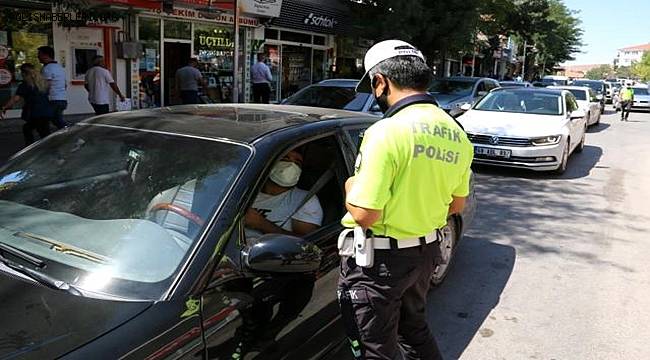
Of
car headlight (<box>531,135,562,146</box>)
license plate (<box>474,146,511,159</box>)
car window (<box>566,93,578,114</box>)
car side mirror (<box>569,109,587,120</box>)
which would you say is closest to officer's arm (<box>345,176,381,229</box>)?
license plate (<box>474,146,511,159</box>)

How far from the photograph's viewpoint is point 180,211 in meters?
2.40

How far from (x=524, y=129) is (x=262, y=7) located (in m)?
9.35

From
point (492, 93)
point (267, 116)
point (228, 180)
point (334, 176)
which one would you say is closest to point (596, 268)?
point (334, 176)

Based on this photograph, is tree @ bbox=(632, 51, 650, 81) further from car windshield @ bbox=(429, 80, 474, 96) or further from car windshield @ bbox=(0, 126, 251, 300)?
car windshield @ bbox=(0, 126, 251, 300)

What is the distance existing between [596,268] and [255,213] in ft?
12.7

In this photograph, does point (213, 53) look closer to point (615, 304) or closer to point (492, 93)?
point (492, 93)

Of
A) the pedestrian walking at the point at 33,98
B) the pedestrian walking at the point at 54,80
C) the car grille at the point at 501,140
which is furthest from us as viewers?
the car grille at the point at 501,140

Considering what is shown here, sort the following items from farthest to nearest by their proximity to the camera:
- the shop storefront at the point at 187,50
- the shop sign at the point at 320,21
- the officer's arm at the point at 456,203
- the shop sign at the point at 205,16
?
the shop sign at the point at 320,21 < the shop sign at the point at 205,16 < the shop storefront at the point at 187,50 < the officer's arm at the point at 456,203

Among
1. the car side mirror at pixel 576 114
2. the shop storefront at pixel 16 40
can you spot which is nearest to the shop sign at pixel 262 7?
the shop storefront at pixel 16 40

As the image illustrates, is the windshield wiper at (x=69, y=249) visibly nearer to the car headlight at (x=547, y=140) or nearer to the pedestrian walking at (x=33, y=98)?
the pedestrian walking at (x=33, y=98)

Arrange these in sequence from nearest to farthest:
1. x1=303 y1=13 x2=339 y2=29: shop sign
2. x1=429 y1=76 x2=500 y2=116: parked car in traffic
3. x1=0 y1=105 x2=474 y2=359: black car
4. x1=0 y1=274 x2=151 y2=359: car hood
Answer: x1=0 y1=274 x2=151 y2=359: car hood → x1=0 y1=105 x2=474 y2=359: black car → x1=429 y1=76 x2=500 y2=116: parked car in traffic → x1=303 y1=13 x2=339 y2=29: shop sign

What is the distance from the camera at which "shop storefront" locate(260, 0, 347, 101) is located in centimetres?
1844

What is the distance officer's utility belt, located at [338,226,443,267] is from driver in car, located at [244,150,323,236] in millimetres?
483

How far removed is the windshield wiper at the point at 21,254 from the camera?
2.17 metres
